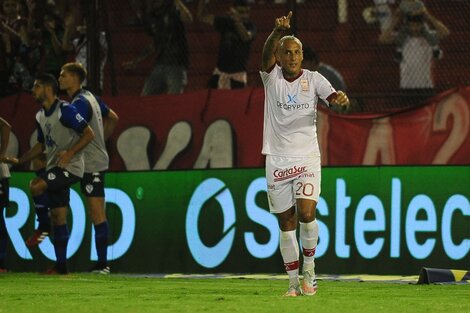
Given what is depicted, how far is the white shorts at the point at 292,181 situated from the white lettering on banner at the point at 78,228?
16.6ft

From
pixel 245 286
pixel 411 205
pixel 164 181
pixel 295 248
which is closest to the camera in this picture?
pixel 295 248

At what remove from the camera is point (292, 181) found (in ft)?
33.1

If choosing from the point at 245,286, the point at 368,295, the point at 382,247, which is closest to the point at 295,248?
the point at 368,295

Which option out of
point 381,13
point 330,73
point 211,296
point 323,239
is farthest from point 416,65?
point 211,296

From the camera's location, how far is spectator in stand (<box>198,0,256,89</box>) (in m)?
15.3

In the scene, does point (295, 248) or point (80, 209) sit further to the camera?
point (80, 209)

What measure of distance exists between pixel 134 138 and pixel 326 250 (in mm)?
3108

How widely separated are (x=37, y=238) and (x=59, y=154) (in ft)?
3.43

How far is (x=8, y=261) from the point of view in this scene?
596 inches

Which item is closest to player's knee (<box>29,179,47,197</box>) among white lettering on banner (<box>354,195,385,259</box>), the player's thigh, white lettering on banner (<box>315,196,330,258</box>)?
white lettering on banner (<box>315,196,330,258</box>)

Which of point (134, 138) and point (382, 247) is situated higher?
point (134, 138)

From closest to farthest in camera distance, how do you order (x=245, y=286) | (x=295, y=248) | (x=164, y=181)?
(x=295, y=248) → (x=245, y=286) → (x=164, y=181)

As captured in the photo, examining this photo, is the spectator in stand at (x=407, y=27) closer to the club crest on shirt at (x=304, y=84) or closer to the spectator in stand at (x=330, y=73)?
the spectator in stand at (x=330, y=73)

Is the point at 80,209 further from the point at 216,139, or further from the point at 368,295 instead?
the point at 368,295
